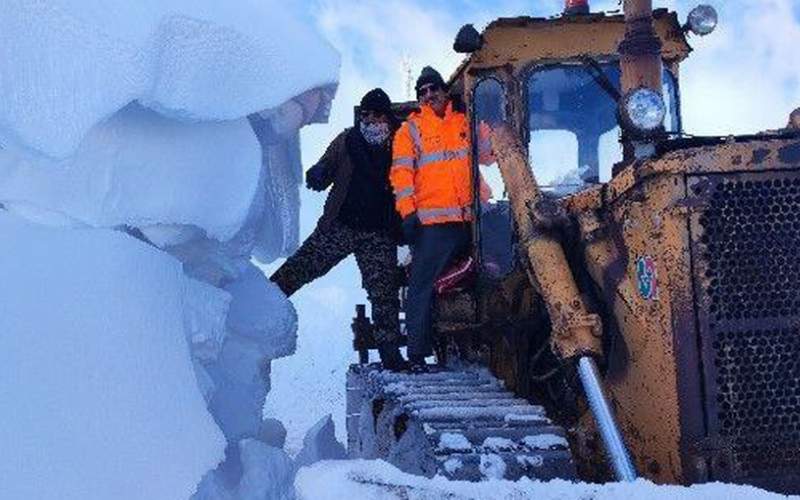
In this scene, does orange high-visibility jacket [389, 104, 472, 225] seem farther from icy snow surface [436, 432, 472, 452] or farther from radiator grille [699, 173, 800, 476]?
radiator grille [699, 173, 800, 476]

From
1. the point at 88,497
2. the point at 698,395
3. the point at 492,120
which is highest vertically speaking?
the point at 492,120

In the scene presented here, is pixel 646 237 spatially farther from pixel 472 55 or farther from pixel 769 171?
pixel 472 55

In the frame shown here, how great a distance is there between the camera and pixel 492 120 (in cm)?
489

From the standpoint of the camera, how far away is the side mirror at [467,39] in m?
4.59

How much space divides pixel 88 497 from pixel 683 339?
2653 millimetres

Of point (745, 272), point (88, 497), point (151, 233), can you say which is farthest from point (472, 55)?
point (88, 497)

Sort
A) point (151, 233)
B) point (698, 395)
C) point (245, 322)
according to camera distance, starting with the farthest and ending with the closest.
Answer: point (245, 322), point (151, 233), point (698, 395)

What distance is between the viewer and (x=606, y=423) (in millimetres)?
3094

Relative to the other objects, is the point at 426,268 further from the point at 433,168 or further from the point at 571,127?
the point at 571,127

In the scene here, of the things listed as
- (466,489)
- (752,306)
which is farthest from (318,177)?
(466,489)

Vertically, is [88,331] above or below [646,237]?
below

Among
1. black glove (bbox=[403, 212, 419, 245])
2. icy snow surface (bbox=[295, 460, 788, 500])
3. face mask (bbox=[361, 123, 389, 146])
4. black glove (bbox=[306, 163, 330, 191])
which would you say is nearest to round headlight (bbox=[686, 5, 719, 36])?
black glove (bbox=[403, 212, 419, 245])

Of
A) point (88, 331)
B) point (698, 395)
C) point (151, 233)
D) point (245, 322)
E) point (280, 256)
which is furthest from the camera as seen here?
point (280, 256)

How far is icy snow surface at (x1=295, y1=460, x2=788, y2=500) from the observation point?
7.82ft
